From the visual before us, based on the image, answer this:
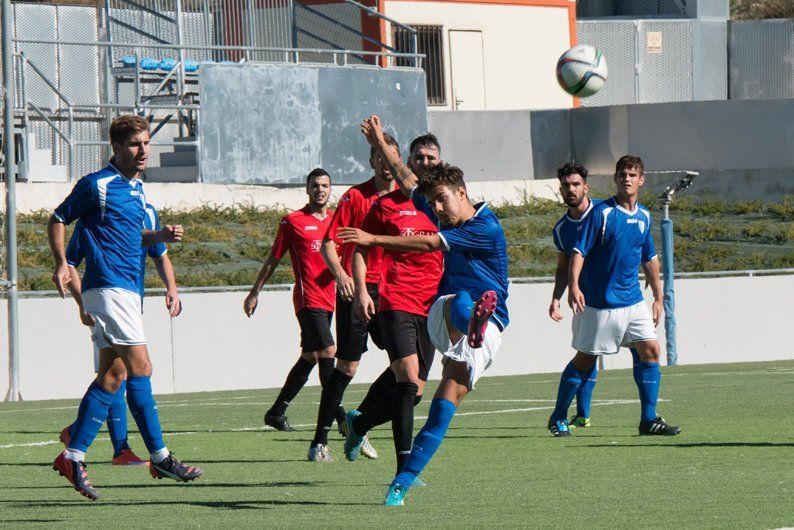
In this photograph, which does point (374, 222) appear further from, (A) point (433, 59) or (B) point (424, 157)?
(A) point (433, 59)

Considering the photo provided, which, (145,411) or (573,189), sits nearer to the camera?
(145,411)

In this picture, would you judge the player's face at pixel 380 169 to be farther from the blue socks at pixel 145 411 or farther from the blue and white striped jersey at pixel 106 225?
the blue socks at pixel 145 411

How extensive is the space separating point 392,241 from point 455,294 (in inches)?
19.7

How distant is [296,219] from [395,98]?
17.9 metres

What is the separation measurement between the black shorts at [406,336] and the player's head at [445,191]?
3.56ft

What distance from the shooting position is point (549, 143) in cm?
3356

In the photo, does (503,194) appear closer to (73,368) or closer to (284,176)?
(284,176)

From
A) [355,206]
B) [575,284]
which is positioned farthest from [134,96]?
[355,206]

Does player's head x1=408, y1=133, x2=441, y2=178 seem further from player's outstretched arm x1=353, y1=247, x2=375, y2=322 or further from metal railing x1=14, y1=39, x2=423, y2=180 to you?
metal railing x1=14, y1=39, x2=423, y2=180

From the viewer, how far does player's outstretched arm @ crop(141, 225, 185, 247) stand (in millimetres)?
9555

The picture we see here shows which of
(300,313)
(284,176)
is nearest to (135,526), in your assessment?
(300,313)

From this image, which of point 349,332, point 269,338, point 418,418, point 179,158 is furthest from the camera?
point 179,158

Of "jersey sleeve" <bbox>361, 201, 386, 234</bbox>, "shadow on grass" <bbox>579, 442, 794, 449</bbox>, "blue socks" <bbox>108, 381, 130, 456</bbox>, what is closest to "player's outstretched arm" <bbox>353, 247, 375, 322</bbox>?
"jersey sleeve" <bbox>361, 201, 386, 234</bbox>

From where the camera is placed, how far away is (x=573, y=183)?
12852mm
